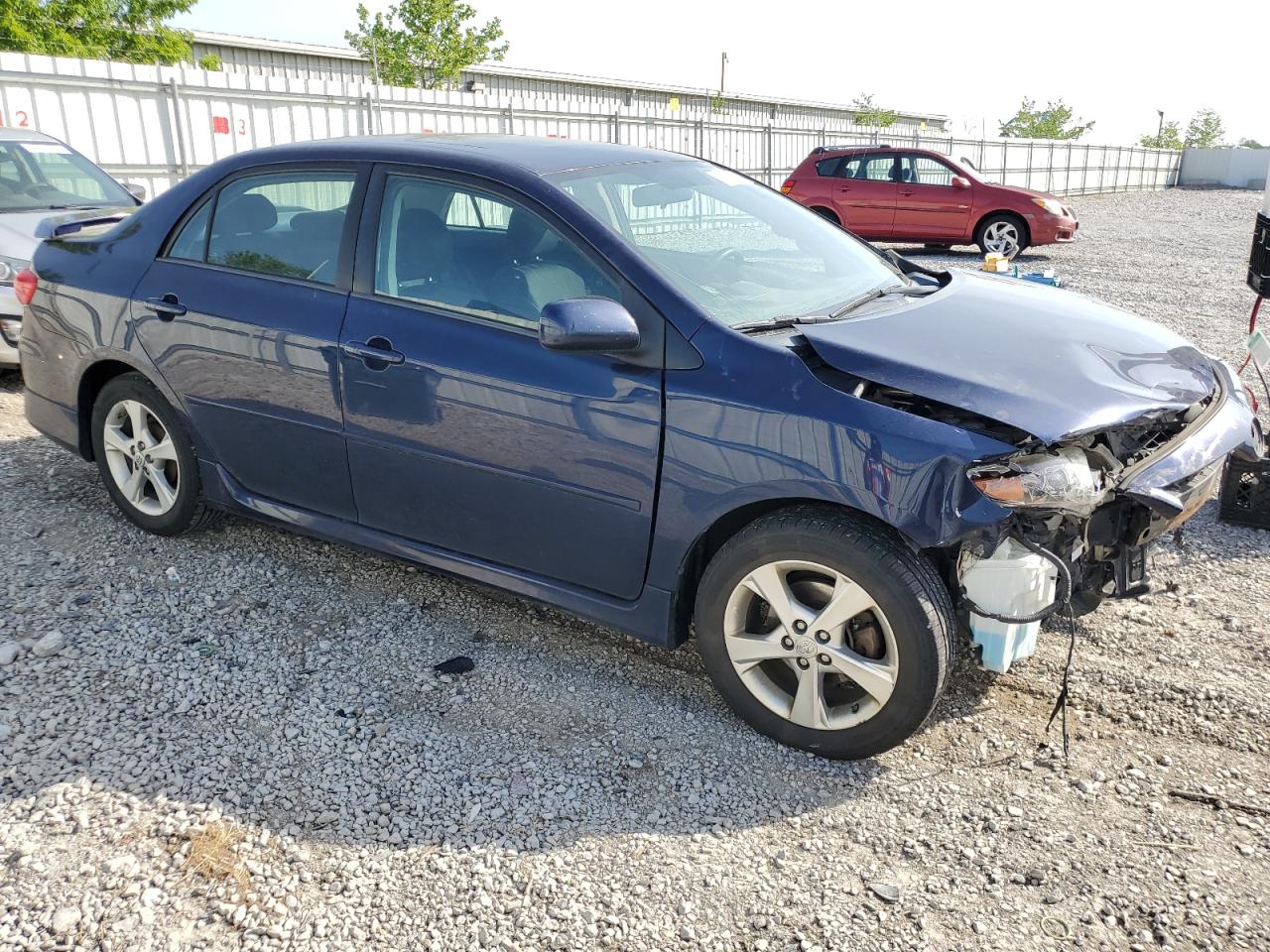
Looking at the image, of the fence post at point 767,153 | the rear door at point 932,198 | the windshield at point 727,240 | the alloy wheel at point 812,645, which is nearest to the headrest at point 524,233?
the windshield at point 727,240

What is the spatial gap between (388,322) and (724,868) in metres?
2.10

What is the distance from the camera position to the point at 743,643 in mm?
3111

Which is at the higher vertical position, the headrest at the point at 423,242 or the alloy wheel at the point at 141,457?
the headrest at the point at 423,242

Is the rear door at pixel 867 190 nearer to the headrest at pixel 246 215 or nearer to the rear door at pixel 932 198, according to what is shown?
the rear door at pixel 932 198

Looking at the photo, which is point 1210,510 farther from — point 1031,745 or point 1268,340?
point 1031,745

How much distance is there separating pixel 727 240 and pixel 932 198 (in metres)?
12.6

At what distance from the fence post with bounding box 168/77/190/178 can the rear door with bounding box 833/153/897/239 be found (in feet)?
29.9

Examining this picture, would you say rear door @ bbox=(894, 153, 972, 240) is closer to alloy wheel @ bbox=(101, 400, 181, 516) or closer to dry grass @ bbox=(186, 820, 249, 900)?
alloy wheel @ bbox=(101, 400, 181, 516)

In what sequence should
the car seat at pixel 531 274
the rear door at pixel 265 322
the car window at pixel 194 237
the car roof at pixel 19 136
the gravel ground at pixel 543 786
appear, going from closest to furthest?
the gravel ground at pixel 543 786 < the car seat at pixel 531 274 < the rear door at pixel 265 322 < the car window at pixel 194 237 < the car roof at pixel 19 136

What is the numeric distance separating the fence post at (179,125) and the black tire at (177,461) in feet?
32.8

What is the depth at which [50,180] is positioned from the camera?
7.93 meters

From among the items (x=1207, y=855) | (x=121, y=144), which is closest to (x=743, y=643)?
(x=1207, y=855)

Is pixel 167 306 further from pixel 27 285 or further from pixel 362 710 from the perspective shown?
pixel 362 710

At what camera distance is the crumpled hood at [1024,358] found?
9.29ft
